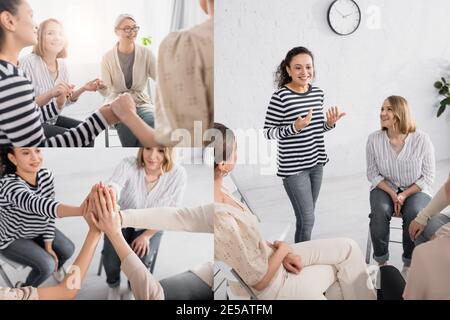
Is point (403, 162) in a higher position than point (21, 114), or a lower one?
lower

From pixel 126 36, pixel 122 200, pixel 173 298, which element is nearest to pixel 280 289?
pixel 173 298

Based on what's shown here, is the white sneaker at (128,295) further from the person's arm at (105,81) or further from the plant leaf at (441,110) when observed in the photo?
the plant leaf at (441,110)

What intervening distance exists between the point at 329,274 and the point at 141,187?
32.3 inches

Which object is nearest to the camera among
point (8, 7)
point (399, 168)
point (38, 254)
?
point (8, 7)

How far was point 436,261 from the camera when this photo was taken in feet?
5.48

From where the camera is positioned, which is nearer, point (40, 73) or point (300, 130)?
point (40, 73)

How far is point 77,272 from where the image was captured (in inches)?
68.8

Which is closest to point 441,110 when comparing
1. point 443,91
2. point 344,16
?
point 443,91

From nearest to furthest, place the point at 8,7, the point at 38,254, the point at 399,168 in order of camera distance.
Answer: the point at 8,7
the point at 38,254
the point at 399,168

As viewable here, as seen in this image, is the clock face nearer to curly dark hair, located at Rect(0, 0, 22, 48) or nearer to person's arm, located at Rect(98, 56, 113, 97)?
person's arm, located at Rect(98, 56, 113, 97)

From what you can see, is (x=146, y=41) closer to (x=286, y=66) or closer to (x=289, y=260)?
(x=286, y=66)

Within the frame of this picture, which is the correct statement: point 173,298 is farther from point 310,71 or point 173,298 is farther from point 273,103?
point 310,71

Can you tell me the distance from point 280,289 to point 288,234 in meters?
0.22

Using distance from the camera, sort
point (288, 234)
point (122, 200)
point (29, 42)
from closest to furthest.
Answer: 1. point (29, 42)
2. point (122, 200)
3. point (288, 234)
